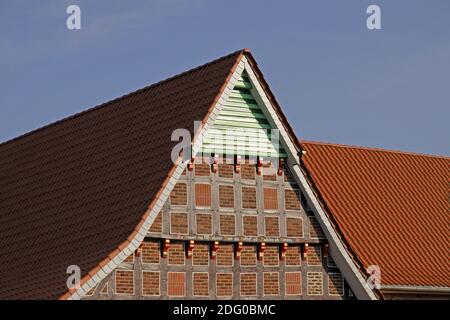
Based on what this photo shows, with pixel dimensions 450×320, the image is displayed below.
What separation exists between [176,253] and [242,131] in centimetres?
351

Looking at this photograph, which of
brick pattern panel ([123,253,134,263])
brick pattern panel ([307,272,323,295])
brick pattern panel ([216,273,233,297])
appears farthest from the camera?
brick pattern panel ([307,272,323,295])

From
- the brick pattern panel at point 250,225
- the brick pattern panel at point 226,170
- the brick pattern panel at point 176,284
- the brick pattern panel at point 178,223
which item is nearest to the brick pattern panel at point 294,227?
the brick pattern panel at point 250,225

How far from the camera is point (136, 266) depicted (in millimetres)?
29797

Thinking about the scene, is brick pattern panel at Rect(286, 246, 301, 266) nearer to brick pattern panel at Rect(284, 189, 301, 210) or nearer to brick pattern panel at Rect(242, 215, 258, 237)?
brick pattern panel at Rect(284, 189, 301, 210)

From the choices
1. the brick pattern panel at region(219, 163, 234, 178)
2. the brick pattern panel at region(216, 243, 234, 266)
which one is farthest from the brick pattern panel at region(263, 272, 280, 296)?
the brick pattern panel at region(219, 163, 234, 178)

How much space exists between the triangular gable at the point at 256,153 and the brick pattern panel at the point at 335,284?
195mm

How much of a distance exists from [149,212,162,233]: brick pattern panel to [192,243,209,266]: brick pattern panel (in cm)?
126

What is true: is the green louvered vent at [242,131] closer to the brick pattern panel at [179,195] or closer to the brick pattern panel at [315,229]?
the brick pattern panel at [179,195]

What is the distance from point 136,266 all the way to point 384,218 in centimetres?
1234

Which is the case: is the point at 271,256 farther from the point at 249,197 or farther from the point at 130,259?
the point at 130,259

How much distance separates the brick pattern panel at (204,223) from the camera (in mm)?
30906

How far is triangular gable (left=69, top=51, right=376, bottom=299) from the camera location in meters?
29.3

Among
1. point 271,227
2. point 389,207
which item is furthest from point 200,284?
point 389,207
